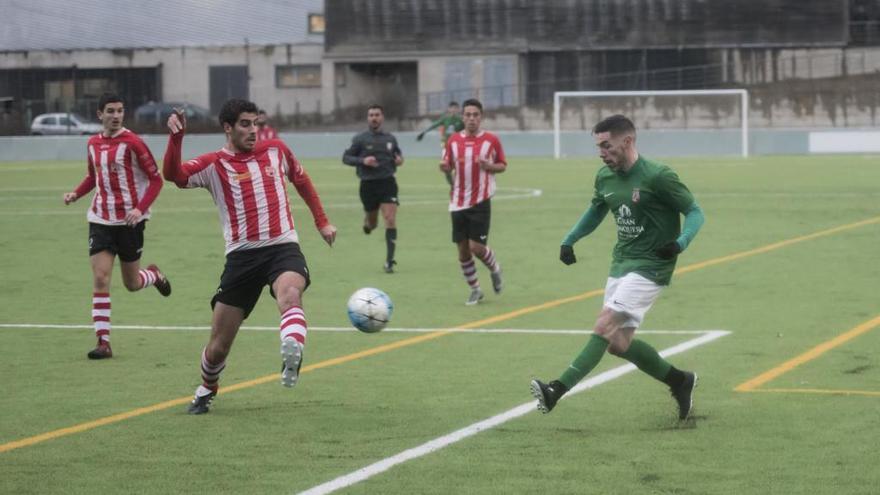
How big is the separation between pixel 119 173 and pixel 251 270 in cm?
365

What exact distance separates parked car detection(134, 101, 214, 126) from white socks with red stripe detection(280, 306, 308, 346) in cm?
5278

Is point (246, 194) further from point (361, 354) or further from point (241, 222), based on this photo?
point (361, 354)

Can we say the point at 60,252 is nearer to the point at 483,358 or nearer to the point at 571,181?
the point at 483,358

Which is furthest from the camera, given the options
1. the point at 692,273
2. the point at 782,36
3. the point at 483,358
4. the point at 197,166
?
the point at 782,36

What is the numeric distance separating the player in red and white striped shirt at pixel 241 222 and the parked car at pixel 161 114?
52.0 meters

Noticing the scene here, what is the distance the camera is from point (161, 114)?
65.2m

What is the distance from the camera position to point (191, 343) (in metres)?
13.7

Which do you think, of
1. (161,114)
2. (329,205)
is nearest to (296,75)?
(161,114)

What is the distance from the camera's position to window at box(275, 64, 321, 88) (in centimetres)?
7269

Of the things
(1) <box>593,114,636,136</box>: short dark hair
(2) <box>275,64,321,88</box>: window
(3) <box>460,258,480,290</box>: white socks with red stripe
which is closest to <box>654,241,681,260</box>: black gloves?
(1) <box>593,114,636,136</box>: short dark hair

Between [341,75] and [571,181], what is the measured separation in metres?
33.8

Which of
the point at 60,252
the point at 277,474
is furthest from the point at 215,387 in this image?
the point at 60,252

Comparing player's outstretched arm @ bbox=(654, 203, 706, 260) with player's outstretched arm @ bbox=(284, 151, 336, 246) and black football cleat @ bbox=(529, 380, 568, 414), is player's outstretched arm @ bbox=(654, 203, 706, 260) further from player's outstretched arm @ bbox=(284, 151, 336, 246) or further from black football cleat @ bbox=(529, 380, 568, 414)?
player's outstretched arm @ bbox=(284, 151, 336, 246)

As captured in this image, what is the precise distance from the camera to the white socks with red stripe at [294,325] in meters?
9.01
